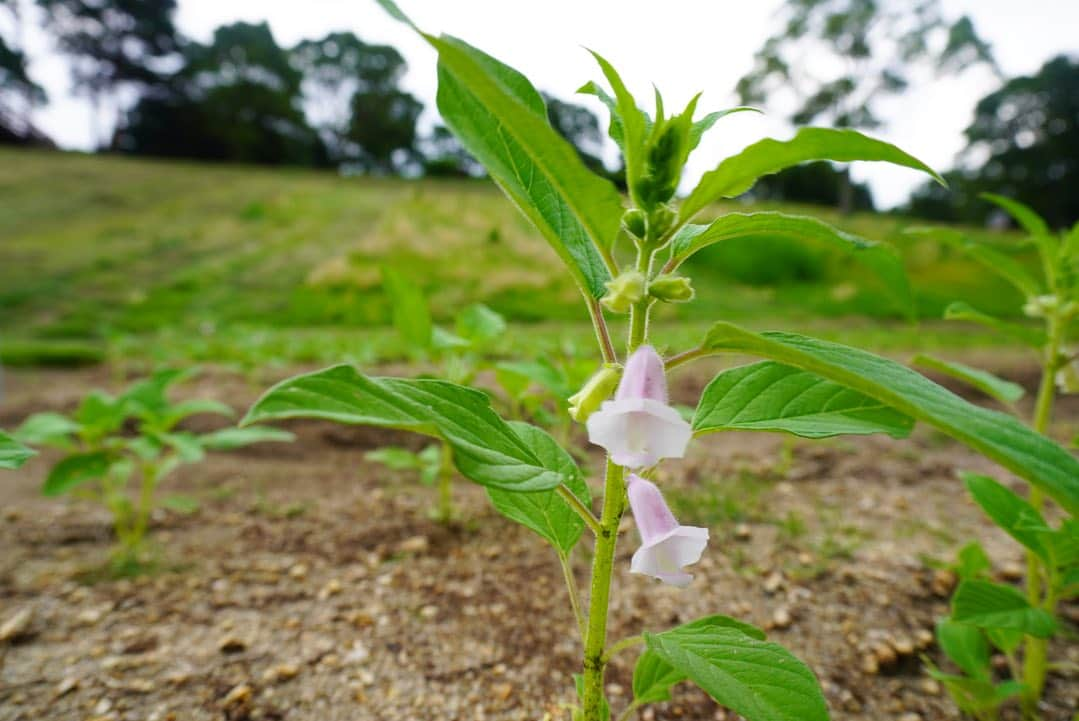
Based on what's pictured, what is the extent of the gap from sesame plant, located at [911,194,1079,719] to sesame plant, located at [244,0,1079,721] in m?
0.55

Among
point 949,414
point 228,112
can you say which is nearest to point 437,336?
point 949,414

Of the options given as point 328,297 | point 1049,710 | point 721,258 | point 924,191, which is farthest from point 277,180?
point 924,191

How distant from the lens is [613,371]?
0.74m

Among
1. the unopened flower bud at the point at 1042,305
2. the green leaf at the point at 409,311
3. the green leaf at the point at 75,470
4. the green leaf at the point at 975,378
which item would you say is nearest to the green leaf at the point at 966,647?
the green leaf at the point at 975,378

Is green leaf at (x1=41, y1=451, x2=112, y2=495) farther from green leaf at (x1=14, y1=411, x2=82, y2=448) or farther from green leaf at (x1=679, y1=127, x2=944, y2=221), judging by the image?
green leaf at (x1=679, y1=127, x2=944, y2=221)

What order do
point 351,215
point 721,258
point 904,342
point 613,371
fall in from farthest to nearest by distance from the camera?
point 351,215 → point 721,258 → point 904,342 → point 613,371

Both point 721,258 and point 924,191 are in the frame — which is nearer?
point 721,258

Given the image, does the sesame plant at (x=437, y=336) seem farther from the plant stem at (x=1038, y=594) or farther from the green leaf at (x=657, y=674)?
the plant stem at (x=1038, y=594)

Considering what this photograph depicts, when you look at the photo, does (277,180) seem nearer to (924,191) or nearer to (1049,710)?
(1049,710)

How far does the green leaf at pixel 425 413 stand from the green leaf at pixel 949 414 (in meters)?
0.28

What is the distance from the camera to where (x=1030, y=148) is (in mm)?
23438

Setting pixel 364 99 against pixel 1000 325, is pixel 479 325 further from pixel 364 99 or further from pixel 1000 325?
pixel 364 99

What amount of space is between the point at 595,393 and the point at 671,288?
0.52 ft

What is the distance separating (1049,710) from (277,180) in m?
17.2
